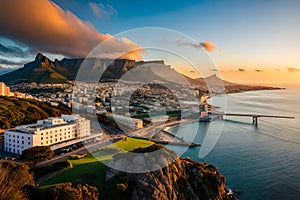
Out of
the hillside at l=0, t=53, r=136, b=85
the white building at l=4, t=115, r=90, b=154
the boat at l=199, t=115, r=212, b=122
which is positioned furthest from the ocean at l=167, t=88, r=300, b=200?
the hillside at l=0, t=53, r=136, b=85

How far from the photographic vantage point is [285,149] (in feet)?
61.3

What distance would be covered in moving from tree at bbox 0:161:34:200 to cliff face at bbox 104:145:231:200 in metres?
2.54

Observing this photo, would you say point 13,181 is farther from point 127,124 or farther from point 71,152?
point 127,124

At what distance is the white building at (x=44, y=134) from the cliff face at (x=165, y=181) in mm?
6897

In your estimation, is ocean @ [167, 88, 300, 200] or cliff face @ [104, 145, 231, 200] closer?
cliff face @ [104, 145, 231, 200]

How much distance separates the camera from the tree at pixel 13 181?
5445mm

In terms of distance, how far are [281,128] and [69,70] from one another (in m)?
75.5

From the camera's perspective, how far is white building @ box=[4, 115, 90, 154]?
44.4ft

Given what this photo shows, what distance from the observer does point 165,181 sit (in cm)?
854

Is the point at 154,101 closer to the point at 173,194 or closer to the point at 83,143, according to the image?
the point at 83,143

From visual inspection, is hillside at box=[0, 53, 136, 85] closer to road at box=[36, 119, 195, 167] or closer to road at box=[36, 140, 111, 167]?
road at box=[36, 119, 195, 167]

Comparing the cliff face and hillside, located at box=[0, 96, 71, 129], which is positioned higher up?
hillside, located at box=[0, 96, 71, 129]

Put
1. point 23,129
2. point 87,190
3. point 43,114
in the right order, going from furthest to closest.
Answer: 1. point 43,114
2. point 23,129
3. point 87,190

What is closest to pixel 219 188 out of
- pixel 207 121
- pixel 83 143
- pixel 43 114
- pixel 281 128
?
pixel 83 143
